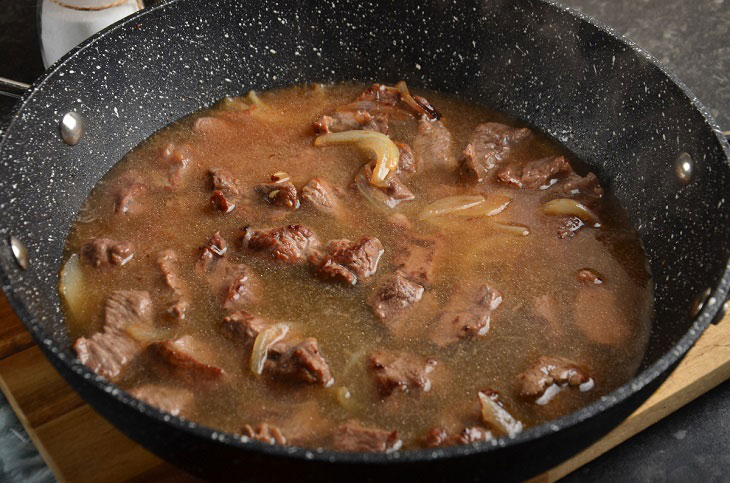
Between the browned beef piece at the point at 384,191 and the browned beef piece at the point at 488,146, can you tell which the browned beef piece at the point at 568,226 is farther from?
the browned beef piece at the point at 384,191

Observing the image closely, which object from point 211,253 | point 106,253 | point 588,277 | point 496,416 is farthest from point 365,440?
point 106,253

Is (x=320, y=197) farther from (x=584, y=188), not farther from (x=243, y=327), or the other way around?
(x=584, y=188)

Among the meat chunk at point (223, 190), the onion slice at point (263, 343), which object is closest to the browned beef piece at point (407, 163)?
the meat chunk at point (223, 190)

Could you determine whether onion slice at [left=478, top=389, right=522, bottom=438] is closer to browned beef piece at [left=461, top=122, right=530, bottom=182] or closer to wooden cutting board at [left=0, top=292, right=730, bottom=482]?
wooden cutting board at [left=0, top=292, right=730, bottom=482]

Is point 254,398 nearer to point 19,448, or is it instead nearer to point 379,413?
point 379,413

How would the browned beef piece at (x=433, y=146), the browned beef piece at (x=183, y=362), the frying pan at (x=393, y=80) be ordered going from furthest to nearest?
the browned beef piece at (x=433, y=146) < the browned beef piece at (x=183, y=362) < the frying pan at (x=393, y=80)
